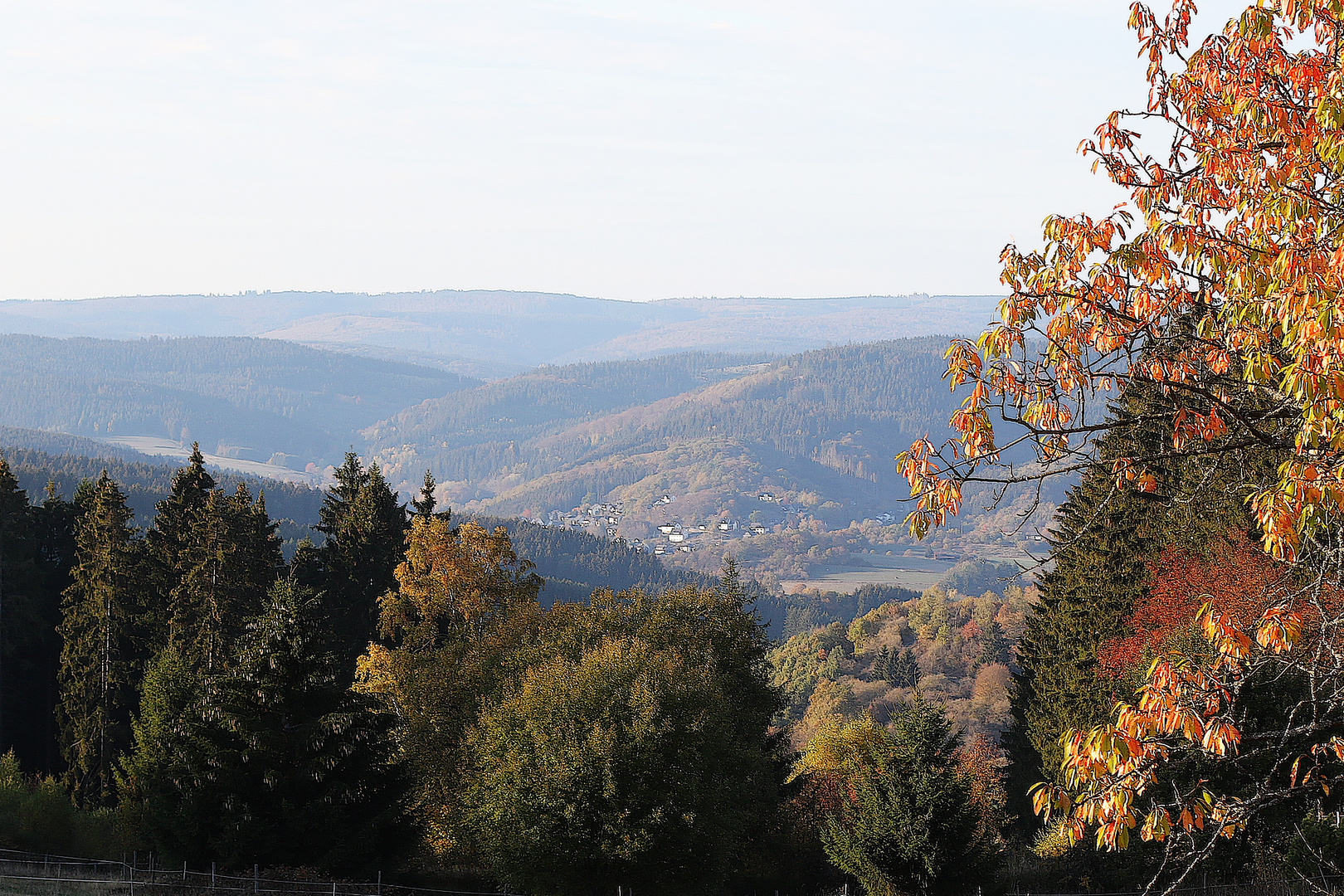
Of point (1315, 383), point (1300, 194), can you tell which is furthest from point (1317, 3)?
point (1315, 383)

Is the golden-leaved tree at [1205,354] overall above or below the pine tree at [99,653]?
above

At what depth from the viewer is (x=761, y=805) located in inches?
1641

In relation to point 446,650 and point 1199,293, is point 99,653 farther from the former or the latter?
point 1199,293

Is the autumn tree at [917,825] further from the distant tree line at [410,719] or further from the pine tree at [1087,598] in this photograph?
the pine tree at [1087,598]

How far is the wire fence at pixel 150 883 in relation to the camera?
2652cm

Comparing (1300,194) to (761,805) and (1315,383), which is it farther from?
(761,805)

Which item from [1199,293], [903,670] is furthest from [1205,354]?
[903,670]

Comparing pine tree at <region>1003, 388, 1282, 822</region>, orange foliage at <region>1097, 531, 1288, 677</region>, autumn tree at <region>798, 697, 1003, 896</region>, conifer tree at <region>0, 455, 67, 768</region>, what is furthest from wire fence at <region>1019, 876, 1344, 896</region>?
conifer tree at <region>0, 455, 67, 768</region>

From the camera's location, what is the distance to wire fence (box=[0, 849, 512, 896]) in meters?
26.5

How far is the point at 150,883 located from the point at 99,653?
66.9ft

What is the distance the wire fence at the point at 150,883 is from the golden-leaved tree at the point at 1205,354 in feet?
81.3

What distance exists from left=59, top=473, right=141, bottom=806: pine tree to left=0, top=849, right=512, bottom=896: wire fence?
1153cm

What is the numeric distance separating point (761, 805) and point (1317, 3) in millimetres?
37761

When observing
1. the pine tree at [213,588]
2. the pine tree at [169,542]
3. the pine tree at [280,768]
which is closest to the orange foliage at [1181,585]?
the pine tree at [280,768]
